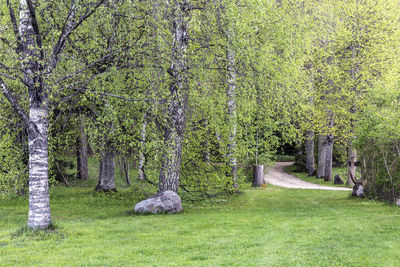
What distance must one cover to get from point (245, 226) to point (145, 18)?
705 centimetres

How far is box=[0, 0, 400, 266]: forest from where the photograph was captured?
396 inches

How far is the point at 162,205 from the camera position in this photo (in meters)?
14.7

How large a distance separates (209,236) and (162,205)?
4025 millimetres

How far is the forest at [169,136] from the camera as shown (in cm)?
1006

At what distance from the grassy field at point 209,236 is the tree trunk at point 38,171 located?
470 mm

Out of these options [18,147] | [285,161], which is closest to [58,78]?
[18,147]

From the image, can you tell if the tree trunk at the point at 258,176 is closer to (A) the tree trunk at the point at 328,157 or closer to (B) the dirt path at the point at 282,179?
(B) the dirt path at the point at 282,179

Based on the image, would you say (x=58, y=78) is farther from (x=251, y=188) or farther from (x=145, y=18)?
(x=251, y=188)

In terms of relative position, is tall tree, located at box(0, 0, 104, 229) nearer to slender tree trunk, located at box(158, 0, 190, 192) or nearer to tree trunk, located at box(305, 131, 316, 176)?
slender tree trunk, located at box(158, 0, 190, 192)

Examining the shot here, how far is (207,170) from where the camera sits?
1631 cm

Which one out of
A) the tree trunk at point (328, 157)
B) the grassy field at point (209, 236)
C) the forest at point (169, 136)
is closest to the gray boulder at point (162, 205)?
the forest at point (169, 136)

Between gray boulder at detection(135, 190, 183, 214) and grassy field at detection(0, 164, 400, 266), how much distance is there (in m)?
0.47

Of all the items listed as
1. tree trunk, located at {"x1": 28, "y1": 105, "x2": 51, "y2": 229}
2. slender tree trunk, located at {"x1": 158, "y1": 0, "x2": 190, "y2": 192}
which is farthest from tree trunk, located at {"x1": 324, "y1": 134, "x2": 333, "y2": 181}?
tree trunk, located at {"x1": 28, "y1": 105, "x2": 51, "y2": 229}

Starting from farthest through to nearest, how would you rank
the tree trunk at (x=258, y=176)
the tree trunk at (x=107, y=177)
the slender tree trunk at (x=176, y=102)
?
1. the tree trunk at (x=258, y=176)
2. the tree trunk at (x=107, y=177)
3. the slender tree trunk at (x=176, y=102)
